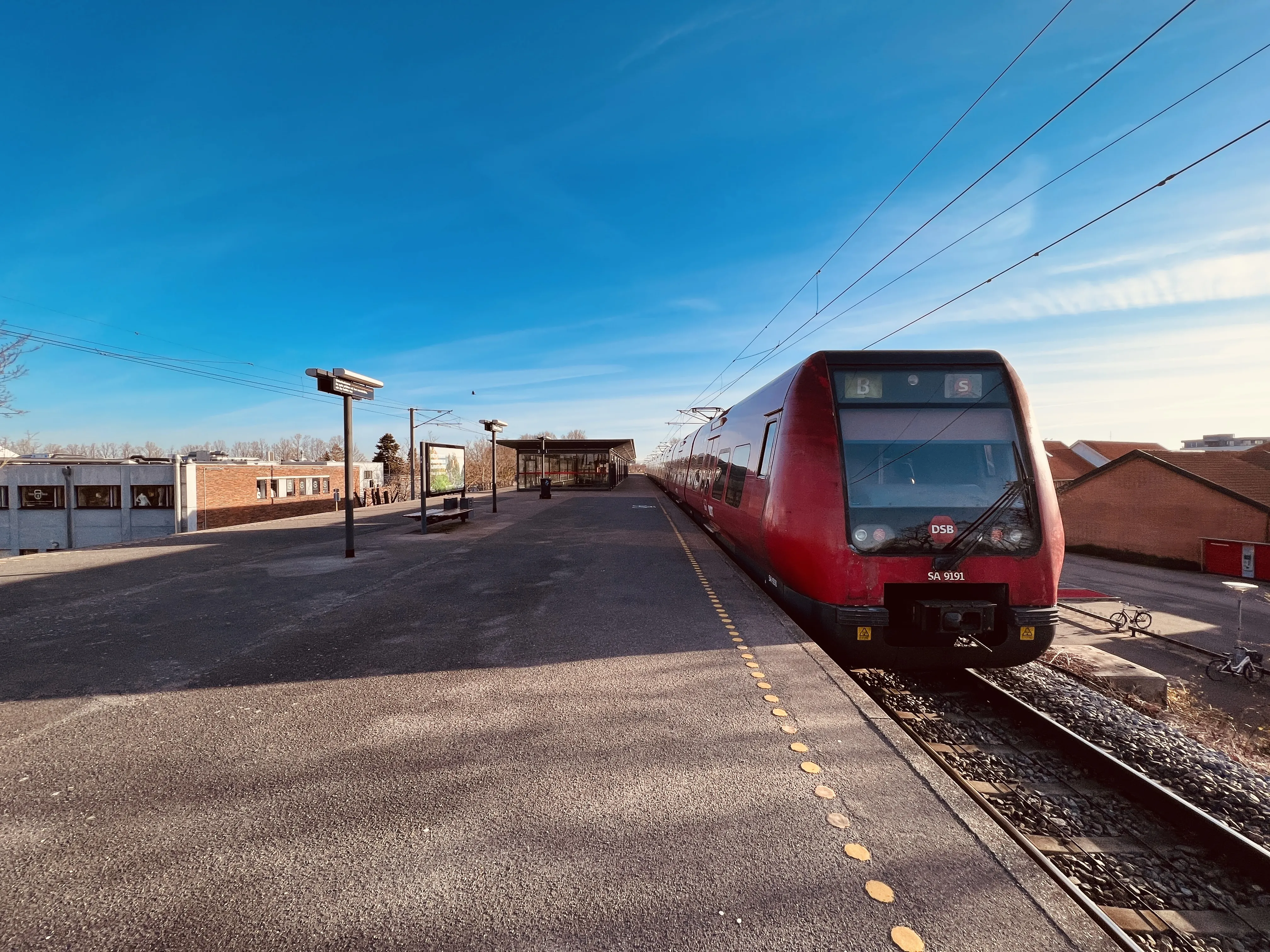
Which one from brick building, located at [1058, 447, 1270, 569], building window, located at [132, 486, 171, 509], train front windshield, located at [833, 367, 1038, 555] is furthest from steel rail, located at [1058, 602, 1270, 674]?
building window, located at [132, 486, 171, 509]

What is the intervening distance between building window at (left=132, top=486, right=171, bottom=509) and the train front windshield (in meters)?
43.0

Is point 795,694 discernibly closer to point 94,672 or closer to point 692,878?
point 692,878

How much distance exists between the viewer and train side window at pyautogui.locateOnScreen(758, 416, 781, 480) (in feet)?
21.0

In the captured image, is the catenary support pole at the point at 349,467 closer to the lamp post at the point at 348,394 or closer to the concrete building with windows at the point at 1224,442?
the lamp post at the point at 348,394

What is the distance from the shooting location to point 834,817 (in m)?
2.69

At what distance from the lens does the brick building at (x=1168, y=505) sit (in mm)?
21828

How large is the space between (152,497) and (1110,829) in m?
46.3

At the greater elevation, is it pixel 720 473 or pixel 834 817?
pixel 720 473

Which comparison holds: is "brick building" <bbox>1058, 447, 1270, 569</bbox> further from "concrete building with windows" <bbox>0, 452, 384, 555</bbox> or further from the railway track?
"concrete building with windows" <bbox>0, 452, 384, 555</bbox>

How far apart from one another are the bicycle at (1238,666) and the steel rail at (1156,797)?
8360 millimetres

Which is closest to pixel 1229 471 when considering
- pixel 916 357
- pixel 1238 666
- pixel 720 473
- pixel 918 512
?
pixel 1238 666

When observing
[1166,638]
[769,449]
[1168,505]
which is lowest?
[1166,638]

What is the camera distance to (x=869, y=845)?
247 cm

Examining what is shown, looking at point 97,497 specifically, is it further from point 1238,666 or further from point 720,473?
point 1238,666
